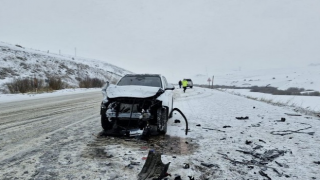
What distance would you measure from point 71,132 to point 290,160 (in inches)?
190

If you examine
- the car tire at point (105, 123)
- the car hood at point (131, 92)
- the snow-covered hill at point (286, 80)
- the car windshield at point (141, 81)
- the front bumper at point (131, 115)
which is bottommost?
the car tire at point (105, 123)

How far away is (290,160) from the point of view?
3707 mm

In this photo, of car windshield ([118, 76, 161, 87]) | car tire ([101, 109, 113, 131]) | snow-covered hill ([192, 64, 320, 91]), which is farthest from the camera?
snow-covered hill ([192, 64, 320, 91])

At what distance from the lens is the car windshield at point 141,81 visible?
671 cm

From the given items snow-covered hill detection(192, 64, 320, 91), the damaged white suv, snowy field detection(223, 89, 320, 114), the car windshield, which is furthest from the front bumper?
snow-covered hill detection(192, 64, 320, 91)

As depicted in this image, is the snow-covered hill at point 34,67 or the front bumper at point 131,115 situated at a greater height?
the snow-covered hill at point 34,67

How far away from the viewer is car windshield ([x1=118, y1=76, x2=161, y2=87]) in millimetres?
6710

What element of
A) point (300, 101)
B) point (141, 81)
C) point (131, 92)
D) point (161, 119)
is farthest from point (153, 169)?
point (300, 101)

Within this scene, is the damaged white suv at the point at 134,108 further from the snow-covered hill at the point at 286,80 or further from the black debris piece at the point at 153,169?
the snow-covered hill at the point at 286,80

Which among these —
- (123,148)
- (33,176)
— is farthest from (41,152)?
(123,148)

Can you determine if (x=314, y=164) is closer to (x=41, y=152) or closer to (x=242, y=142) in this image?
(x=242, y=142)

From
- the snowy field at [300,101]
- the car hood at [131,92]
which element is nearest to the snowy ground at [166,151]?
the car hood at [131,92]

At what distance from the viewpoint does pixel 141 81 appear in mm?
6875

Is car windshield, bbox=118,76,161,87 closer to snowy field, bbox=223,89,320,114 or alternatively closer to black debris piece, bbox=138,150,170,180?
black debris piece, bbox=138,150,170,180
